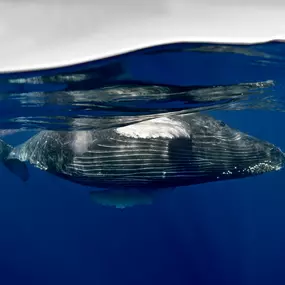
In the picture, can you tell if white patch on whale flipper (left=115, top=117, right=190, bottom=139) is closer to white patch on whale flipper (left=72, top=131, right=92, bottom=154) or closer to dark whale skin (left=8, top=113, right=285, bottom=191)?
dark whale skin (left=8, top=113, right=285, bottom=191)

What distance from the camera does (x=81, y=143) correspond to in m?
9.82

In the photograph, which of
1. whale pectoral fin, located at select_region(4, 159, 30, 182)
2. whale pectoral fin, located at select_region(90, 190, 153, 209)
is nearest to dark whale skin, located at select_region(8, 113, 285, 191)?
whale pectoral fin, located at select_region(90, 190, 153, 209)

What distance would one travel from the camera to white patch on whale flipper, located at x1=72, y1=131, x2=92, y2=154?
9695 mm

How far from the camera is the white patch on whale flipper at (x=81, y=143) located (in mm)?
9695

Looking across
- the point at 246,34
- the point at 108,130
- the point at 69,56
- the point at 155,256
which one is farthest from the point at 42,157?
the point at 155,256

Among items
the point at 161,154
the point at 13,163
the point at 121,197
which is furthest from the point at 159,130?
the point at 13,163

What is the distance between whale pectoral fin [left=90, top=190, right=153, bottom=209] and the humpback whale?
0.04 m

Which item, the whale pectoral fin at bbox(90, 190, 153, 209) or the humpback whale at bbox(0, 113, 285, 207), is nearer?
the humpback whale at bbox(0, 113, 285, 207)

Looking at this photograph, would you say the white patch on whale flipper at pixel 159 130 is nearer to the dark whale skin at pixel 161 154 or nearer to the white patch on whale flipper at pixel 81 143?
the dark whale skin at pixel 161 154

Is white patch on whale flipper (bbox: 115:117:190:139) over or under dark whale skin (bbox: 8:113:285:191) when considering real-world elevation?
over

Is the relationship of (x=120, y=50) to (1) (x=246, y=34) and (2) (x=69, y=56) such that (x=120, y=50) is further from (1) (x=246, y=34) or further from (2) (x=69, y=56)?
(1) (x=246, y=34)

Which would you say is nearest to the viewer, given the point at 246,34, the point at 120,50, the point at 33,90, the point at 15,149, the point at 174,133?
the point at 246,34

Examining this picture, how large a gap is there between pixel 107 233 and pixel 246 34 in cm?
2820

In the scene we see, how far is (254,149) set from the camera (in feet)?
32.5
